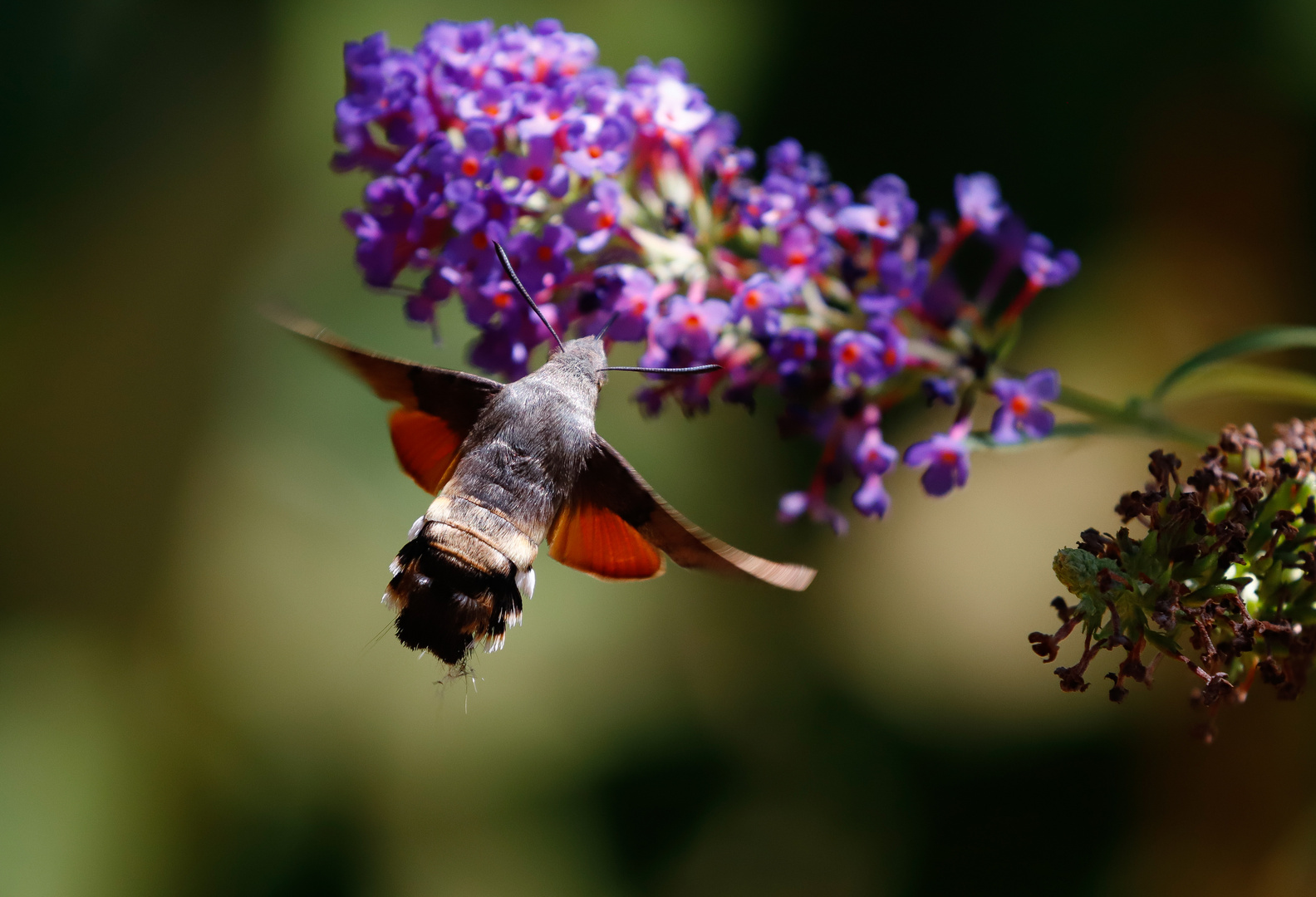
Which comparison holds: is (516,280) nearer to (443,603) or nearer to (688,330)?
(688,330)

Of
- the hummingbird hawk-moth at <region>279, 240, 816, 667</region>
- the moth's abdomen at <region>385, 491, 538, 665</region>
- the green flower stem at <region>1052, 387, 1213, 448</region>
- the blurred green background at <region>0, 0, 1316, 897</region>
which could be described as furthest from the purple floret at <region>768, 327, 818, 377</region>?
the blurred green background at <region>0, 0, 1316, 897</region>

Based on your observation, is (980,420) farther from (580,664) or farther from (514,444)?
(514,444)

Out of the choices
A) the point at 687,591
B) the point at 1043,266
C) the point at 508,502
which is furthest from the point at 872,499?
the point at 687,591

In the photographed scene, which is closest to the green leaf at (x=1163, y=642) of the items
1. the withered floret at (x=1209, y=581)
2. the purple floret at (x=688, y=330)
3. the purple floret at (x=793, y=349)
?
the withered floret at (x=1209, y=581)

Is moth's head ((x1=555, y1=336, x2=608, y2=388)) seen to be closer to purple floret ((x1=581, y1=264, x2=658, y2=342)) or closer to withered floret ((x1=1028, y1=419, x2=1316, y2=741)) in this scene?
purple floret ((x1=581, y1=264, x2=658, y2=342))

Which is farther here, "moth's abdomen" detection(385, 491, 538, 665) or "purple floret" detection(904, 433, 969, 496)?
"purple floret" detection(904, 433, 969, 496)

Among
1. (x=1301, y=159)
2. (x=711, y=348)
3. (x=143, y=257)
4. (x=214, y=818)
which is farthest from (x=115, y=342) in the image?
(x=1301, y=159)
